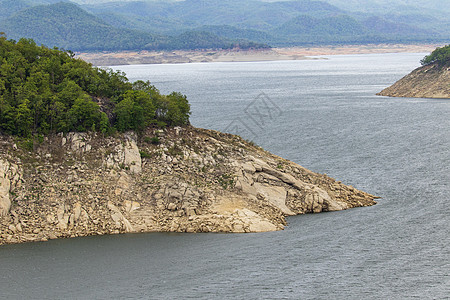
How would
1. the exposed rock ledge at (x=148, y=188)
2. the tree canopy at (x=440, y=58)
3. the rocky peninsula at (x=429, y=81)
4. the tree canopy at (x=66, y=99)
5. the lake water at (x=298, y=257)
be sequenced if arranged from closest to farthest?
the lake water at (x=298, y=257) < the exposed rock ledge at (x=148, y=188) < the tree canopy at (x=66, y=99) < the rocky peninsula at (x=429, y=81) < the tree canopy at (x=440, y=58)

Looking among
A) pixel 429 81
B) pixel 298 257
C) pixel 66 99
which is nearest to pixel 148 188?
pixel 66 99

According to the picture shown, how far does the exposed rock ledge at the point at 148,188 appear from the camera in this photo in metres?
43.8

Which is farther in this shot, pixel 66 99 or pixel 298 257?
pixel 66 99

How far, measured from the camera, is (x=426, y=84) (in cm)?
13962

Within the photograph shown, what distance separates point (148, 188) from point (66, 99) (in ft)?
42.1

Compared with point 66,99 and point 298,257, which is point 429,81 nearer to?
point 66,99

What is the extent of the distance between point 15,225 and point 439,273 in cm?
3039

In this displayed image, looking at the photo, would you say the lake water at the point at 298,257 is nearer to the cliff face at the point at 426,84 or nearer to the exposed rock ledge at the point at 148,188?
the exposed rock ledge at the point at 148,188

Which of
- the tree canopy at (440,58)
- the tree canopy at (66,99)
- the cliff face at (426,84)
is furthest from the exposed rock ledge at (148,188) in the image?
the tree canopy at (440,58)

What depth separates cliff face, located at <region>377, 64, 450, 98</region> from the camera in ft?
444

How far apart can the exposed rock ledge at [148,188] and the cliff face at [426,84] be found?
92173mm

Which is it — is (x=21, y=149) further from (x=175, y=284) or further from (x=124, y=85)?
(x=175, y=284)

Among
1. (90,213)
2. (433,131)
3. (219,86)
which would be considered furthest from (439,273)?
(219,86)

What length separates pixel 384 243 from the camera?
41938mm
